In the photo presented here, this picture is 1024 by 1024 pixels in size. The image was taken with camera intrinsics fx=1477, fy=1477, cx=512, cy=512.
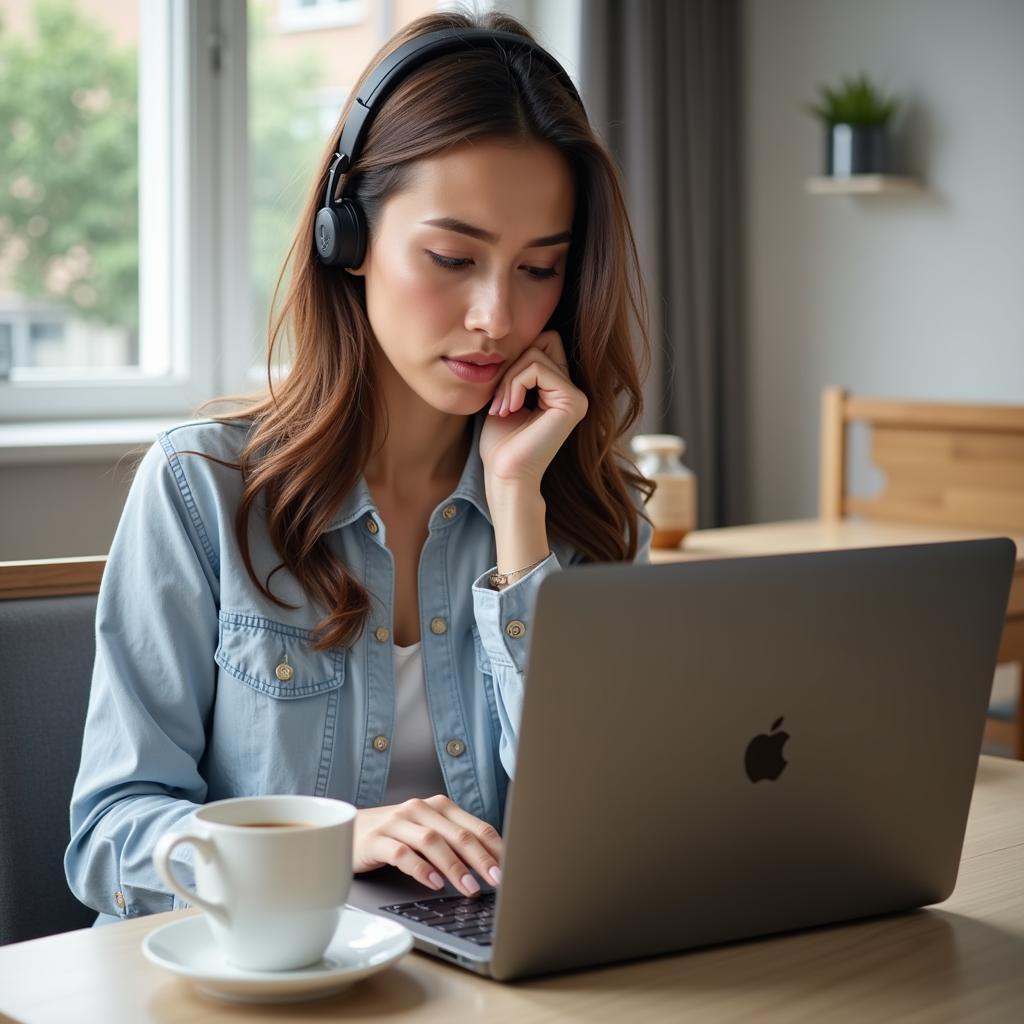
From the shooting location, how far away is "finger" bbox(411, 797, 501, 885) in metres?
0.93

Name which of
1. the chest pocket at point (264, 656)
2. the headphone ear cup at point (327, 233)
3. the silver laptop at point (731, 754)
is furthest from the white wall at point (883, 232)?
the silver laptop at point (731, 754)

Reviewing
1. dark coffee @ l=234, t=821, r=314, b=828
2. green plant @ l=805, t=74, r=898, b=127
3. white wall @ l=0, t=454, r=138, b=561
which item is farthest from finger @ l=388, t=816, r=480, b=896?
green plant @ l=805, t=74, r=898, b=127

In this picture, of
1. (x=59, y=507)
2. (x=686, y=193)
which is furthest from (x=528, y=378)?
(x=686, y=193)

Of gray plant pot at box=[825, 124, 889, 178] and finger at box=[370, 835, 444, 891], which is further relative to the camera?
gray plant pot at box=[825, 124, 889, 178]

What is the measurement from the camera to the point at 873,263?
3814 millimetres

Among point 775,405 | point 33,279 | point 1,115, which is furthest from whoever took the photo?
point 775,405

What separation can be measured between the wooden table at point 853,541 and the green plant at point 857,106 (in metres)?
1.06

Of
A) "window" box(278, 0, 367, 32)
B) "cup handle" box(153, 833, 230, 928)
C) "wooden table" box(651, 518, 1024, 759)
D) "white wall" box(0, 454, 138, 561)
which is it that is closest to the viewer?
"cup handle" box(153, 833, 230, 928)

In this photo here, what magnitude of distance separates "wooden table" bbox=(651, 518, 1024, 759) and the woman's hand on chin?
1.06 metres

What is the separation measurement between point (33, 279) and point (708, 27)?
184 cm

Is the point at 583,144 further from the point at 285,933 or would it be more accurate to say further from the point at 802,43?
the point at 802,43

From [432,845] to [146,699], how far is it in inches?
13.4

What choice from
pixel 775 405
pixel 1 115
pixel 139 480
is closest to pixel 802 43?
pixel 775 405

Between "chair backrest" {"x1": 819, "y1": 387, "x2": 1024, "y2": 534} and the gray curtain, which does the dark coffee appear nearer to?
"chair backrest" {"x1": 819, "y1": 387, "x2": 1024, "y2": 534}
